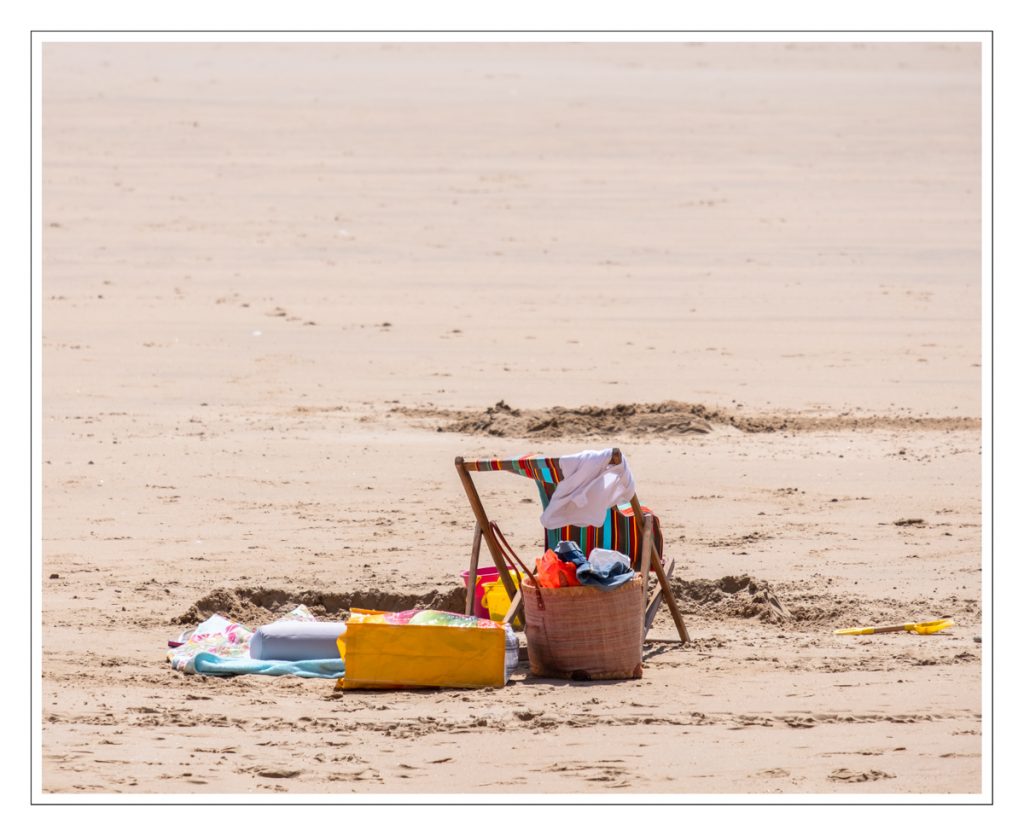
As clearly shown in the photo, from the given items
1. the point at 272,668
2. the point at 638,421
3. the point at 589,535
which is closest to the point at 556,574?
the point at 589,535

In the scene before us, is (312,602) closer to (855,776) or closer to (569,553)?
(569,553)

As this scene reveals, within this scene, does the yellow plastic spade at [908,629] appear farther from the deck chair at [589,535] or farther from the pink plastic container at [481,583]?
the pink plastic container at [481,583]

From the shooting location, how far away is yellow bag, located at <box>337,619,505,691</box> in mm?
6691

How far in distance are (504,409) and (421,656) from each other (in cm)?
544

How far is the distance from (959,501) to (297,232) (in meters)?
11.1

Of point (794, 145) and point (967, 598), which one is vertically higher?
point (794, 145)

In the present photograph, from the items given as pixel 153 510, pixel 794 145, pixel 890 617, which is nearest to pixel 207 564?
pixel 153 510

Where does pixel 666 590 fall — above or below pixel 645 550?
below

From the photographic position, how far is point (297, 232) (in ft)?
64.2

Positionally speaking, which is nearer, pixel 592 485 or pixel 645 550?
pixel 592 485

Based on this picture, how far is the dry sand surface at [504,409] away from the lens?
6207mm

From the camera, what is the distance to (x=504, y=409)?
12.0 metres

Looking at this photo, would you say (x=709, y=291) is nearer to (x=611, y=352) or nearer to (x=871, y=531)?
(x=611, y=352)

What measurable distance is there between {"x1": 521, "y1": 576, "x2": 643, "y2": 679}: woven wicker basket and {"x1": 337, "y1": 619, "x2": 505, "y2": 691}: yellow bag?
0.80 ft
